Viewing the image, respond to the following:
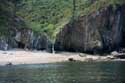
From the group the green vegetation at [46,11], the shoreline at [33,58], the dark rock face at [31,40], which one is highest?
the green vegetation at [46,11]

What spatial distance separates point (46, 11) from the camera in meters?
111

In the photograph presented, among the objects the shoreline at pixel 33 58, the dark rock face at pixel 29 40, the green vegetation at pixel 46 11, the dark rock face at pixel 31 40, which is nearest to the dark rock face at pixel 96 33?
the green vegetation at pixel 46 11

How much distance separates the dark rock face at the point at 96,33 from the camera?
320 ft

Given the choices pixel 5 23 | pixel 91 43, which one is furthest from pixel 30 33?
pixel 91 43

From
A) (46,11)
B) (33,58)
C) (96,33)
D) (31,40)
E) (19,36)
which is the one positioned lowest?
(33,58)

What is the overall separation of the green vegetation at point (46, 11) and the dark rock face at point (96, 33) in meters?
1.68

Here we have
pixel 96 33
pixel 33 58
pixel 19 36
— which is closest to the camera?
pixel 33 58

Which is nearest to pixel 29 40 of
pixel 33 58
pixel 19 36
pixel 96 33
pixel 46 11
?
pixel 19 36

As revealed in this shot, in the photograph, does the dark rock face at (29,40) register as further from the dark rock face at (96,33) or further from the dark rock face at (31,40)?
the dark rock face at (96,33)

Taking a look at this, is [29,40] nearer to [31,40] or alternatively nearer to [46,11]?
[31,40]

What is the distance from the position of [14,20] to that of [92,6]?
18.9 metres

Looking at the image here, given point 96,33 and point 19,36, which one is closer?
point 19,36

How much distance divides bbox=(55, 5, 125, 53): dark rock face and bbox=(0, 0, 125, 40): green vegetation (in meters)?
1.68

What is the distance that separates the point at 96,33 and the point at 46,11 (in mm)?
17999
